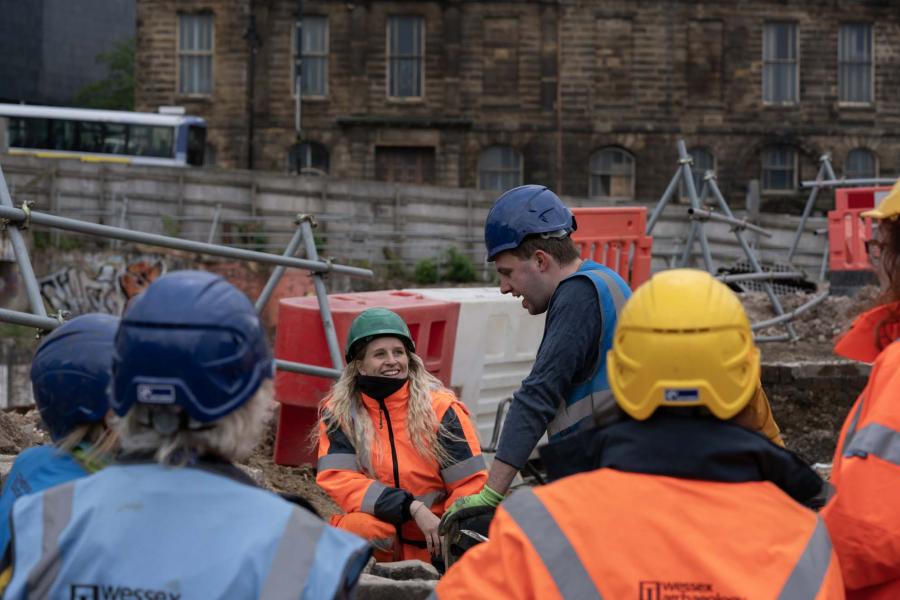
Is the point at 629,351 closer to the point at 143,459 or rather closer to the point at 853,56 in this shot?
the point at 143,459

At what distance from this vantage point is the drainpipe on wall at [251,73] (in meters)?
37.7

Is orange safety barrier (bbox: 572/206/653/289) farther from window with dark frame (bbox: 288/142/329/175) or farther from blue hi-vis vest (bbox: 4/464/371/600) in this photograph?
window with dark frame (bbox: 288/142/329/175)

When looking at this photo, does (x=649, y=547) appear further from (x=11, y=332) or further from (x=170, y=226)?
(x=170, y=226)

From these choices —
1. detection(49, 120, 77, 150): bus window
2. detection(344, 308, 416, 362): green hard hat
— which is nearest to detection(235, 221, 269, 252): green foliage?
detection(49, 120, 77, 150): bus window

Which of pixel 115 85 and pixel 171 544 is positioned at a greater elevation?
pixel 115 85

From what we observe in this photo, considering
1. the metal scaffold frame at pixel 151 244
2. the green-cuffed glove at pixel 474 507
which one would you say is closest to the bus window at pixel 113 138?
the metal scaffold frame at pixel 151 244

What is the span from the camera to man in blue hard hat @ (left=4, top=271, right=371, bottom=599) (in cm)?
246

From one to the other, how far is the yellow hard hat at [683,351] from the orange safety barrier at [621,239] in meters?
8.16

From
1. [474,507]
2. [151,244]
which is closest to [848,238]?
[151,244]

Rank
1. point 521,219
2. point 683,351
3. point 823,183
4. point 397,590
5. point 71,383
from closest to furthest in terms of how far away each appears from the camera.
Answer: point 683,351
point 71,383
point 397,590
point 521,219
point 823,183

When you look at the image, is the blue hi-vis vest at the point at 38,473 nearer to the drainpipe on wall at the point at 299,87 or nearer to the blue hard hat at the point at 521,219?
the blue hard hat at the point at 521,219

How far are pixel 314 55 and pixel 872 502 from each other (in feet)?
120

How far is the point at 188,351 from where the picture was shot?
2.54 metres

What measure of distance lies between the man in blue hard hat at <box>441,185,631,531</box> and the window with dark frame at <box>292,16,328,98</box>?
34.1m
